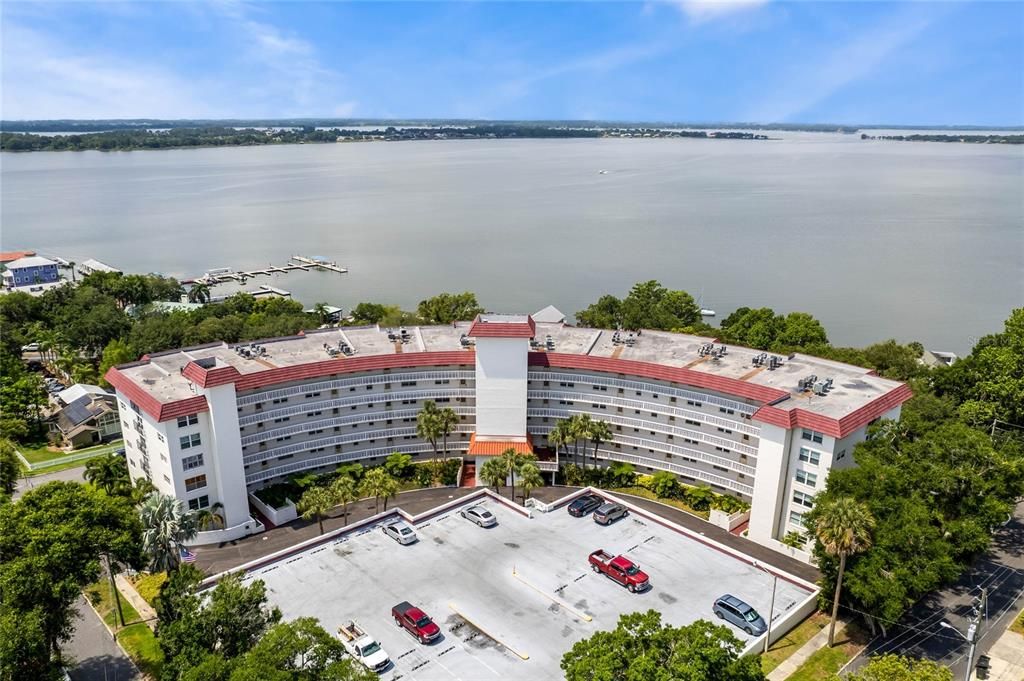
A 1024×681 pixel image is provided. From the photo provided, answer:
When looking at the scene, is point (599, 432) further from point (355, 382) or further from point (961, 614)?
point (961, 614)

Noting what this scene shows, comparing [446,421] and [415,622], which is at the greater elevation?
[446,421]

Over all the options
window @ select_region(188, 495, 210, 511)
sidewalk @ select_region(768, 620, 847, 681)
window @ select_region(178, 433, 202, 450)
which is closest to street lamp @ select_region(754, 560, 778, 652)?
sidewalk @ select_region(768, 620, 847, 681)

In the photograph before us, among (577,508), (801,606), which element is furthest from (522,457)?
(801,606)

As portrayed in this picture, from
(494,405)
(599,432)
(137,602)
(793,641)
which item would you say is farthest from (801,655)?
(137,602)

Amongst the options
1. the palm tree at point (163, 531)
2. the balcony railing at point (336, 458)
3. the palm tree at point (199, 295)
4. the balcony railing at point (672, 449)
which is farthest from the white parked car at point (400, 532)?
the palm tree at point (199, 295)

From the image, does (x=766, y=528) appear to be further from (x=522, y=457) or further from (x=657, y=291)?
(x=657, y=291)
